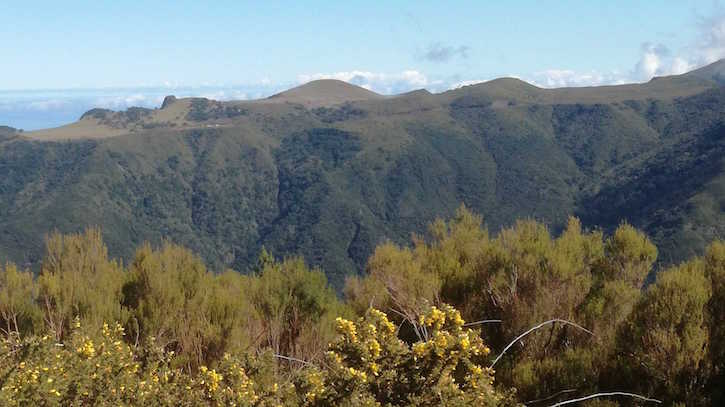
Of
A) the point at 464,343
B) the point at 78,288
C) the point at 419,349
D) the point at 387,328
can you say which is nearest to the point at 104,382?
the point at 387,328

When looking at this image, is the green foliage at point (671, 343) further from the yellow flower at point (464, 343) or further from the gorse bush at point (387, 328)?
the yellow flower at point (464, 343)

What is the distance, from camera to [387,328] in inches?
231

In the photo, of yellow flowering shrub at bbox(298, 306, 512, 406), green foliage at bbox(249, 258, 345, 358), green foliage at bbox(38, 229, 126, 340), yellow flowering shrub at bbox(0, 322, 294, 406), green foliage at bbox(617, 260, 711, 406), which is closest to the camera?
yellow flowering shrub at bbox(298, 306, 512, 406)

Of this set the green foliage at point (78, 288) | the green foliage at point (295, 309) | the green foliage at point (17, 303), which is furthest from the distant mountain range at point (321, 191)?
the green foliage at point (17, 303)

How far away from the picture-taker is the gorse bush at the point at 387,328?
5.79 metres

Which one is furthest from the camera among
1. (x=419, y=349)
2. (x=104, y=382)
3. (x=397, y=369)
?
(x=104, y=382)

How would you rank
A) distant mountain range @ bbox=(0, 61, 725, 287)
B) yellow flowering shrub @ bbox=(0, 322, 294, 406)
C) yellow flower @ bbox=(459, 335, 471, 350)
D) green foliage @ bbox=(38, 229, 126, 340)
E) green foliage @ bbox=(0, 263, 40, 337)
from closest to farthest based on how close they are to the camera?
yellow flower @ bbox=(459, 335, 471, 350), yellow flowering shrub @ bbox=(0, 322, 294, 406), green foliage @ bbox=(38, 229, 126, 340), green foliage @ bbox=(0, 263, 40, 337), distant mountain range @ bbox=(0, 61, 725, 287)

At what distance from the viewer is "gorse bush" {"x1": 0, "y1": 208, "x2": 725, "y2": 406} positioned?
5.79 meters

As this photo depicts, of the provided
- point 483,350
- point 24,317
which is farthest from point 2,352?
point 24,317

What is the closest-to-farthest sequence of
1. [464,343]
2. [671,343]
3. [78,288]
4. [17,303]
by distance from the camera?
[464,343] → [671,343] → [78,288] → [17,303]

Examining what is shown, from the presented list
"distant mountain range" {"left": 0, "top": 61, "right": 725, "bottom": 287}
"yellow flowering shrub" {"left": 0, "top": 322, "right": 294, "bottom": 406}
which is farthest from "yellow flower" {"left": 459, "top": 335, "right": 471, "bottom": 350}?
"distant mountain range" {"left": 0, "top": 61, "right": 725, "bottom": 287}

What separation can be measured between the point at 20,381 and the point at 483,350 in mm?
4830

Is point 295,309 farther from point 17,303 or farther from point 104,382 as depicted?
point 104,382

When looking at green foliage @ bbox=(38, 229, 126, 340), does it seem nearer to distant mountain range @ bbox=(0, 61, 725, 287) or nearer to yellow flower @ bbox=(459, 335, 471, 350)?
yellow flower @ bbox=(459, 335, 471, 350)
